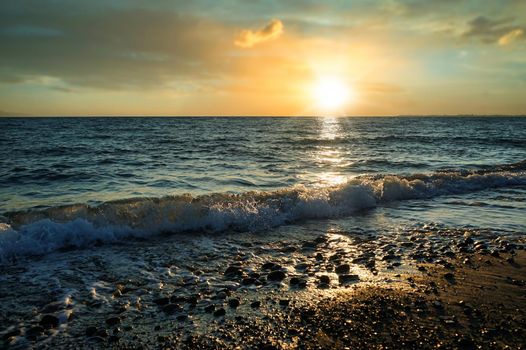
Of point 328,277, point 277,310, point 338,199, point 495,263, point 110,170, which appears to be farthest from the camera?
point 110,170

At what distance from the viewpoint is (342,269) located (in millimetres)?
7238

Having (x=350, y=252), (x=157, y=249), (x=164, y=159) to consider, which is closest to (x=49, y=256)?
(x=157, y=249)

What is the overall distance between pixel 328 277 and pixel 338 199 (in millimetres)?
6648

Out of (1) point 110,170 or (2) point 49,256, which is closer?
(2) point 49,256

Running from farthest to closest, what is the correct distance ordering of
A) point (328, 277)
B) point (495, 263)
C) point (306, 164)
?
point (306, 164)
point (495, 263)
point (328, 277)

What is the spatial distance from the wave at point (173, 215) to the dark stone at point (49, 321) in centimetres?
353

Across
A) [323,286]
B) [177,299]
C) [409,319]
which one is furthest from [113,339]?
[409,319]

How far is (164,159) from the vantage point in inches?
1022

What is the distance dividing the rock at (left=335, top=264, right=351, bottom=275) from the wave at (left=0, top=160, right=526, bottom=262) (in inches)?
144

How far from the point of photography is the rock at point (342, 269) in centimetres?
714

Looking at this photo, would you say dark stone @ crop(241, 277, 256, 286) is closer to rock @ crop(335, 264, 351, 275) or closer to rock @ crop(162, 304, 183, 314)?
rock @ crop(162, 304, 183, 314)

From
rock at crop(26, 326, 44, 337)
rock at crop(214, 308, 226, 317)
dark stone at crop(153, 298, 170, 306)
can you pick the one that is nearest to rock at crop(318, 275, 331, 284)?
rock at crop(214, 308, 226, 317)

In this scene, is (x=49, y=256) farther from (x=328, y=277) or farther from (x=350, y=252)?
(x=350, y=252)

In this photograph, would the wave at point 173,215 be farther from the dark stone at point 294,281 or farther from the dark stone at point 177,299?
the dark stone at point 177,299
